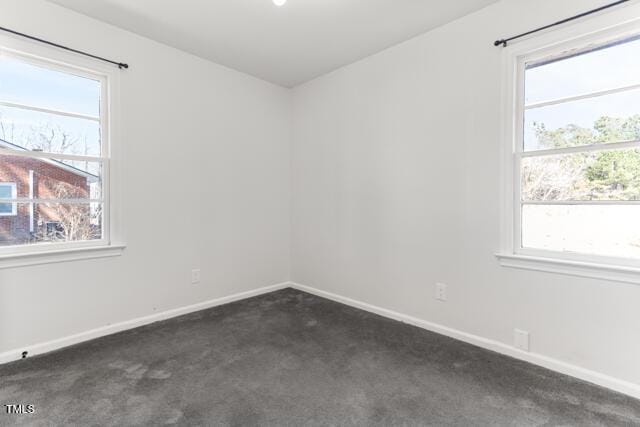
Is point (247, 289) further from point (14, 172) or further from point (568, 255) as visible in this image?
point (568, 255)

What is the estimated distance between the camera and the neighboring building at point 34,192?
2.16 m

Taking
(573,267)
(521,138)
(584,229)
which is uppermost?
(521,138)

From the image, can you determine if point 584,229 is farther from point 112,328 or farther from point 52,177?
point 52,177

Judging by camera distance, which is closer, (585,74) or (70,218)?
(585,74)

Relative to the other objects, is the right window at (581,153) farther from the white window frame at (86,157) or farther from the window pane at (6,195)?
the window pane at (6,195)

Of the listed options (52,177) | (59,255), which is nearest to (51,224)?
(59,255)

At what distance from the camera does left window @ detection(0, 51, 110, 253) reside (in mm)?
2180

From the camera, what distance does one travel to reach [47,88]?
2.34 metres

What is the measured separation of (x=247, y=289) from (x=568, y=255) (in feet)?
9.59

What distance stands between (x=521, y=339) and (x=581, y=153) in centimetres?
129

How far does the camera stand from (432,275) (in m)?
2.64

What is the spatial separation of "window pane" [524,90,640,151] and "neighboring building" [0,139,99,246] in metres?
3.40

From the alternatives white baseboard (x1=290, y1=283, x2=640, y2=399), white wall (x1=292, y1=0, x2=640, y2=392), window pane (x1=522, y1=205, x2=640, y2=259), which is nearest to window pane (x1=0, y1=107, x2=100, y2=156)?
white wall (x1=292, y1=0, x2=640, y2=392)

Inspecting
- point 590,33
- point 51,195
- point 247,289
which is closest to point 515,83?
point 590,33
